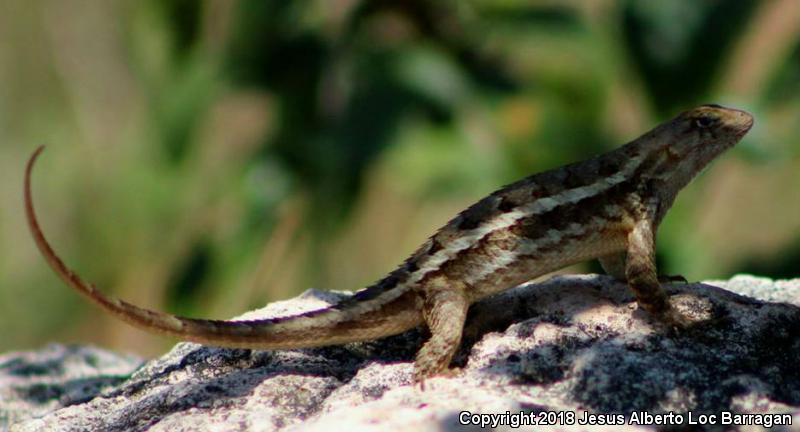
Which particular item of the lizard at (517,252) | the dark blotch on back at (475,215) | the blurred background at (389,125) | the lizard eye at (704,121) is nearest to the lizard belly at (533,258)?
the lizard at (517,252)

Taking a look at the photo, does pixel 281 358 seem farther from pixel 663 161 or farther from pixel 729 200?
pixel 729 200

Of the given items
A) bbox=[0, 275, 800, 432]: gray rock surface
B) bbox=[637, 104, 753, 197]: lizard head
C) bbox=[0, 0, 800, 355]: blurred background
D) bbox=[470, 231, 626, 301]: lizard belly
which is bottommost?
bbox=[0, 275, 800, 432]: gray rock surface

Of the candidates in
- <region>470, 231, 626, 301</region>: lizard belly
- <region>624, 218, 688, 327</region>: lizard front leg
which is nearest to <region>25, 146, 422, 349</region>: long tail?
<region>470, 231, 626, 301</region>: lizard belly

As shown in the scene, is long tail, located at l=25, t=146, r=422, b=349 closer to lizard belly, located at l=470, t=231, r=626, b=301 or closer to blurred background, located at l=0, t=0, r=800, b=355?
lizard belly, located at l=470, t=231, r=626, b=301

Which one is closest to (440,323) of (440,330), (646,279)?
(440,330)

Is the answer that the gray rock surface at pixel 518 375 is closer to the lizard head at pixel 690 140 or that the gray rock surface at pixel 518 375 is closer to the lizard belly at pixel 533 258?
the lizard belly at pixel 533 258

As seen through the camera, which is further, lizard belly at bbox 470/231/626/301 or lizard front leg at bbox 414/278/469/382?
lizard belly at bbox 470/231/626/301

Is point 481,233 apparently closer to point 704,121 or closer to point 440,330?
point 440,330

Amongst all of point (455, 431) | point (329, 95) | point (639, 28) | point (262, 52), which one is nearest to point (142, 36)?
point (262, 52)
